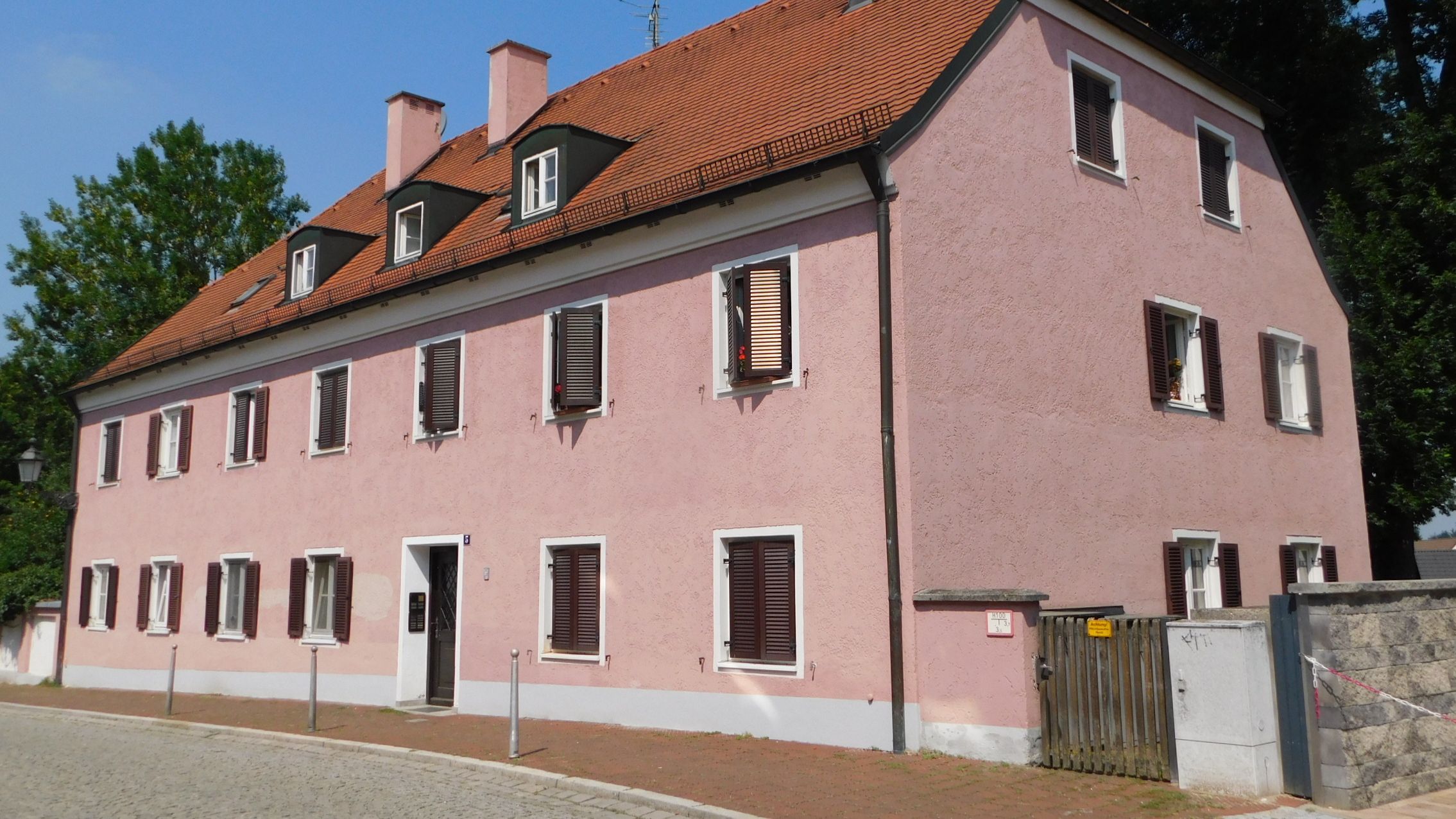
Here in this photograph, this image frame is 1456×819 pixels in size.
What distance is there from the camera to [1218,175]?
1728 cm

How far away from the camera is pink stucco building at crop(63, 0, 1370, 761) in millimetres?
12156

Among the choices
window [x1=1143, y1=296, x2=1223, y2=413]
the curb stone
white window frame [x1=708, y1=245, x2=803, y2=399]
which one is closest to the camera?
the curb stone

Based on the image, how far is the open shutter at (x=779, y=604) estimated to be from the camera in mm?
12555

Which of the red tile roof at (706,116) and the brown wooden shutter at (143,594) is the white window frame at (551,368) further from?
the brown wooden shutter at (143,594)

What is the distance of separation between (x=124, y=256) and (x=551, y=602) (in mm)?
29220

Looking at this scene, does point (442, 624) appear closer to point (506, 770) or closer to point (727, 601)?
point (727, 601)

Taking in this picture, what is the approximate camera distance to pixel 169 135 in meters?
39.8

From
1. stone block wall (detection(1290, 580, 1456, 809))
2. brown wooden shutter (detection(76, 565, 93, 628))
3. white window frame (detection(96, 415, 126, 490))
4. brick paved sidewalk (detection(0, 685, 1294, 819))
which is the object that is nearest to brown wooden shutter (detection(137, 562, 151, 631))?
brown wooden shutter (detection(76, 565, 93, 628))

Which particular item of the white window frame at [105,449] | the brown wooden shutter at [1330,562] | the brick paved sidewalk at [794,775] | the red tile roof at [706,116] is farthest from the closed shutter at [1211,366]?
the white window frame at [105,449]

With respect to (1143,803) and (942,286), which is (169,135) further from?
(1143,803)

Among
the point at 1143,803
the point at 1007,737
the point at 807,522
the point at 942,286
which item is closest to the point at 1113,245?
the point at 942,286

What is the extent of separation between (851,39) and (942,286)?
4.87 m

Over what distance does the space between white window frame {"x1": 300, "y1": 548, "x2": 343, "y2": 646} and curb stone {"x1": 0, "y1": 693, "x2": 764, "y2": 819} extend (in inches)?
105

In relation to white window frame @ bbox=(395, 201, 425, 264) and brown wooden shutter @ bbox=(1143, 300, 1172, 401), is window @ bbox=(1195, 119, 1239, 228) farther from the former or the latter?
white window frame @ bbox=(395, 201, 425, 264)
